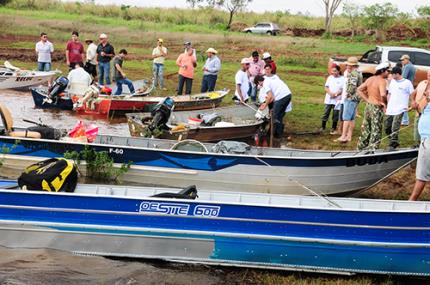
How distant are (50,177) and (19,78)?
1246cm

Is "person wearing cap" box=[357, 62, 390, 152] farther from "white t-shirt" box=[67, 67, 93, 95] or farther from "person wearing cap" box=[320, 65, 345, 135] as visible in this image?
"white t-shirt" box=[67, 67, 93, 95]

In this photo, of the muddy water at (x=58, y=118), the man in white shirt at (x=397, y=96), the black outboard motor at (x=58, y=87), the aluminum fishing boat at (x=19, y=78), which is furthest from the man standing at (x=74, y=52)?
the man in white shirt at (x=397, y=96)

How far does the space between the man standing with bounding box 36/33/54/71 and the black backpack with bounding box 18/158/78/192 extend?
12.6 m

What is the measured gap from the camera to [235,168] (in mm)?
10406

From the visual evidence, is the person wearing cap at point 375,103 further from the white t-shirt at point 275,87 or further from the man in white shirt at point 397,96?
the white t-shirt at point 275,87

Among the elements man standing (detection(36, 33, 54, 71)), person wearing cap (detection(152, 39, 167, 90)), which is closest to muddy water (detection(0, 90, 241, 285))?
person wearing cap (detection(152, 39, 167, 90))

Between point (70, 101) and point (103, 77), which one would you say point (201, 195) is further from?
point (103, 77)

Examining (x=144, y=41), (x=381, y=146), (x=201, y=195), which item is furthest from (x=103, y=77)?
(x=144, y=41)

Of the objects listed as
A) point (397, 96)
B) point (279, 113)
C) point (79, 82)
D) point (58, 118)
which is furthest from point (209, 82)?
point (397, 96)

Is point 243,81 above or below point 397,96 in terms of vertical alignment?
below

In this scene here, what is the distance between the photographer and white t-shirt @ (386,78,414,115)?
11.7 m

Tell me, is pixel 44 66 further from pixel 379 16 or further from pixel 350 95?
pixel 379 16

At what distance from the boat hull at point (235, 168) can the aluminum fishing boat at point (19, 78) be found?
9419 mm

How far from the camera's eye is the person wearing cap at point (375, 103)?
1173 centimetres
